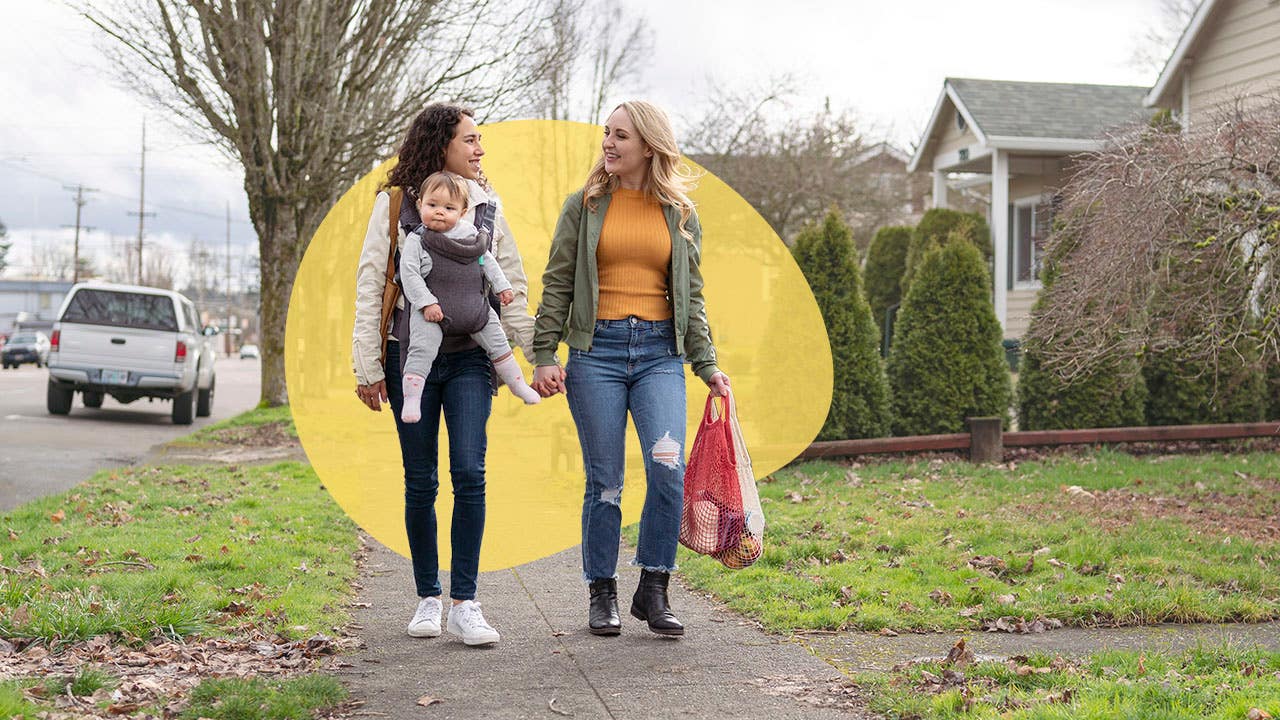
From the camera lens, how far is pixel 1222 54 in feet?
53.0

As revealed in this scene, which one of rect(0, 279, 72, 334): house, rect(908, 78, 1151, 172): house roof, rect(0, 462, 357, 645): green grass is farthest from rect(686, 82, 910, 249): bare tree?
rect(0, 279, 72, 334): house

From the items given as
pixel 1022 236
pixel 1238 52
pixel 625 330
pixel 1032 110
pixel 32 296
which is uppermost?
pixel 32 296

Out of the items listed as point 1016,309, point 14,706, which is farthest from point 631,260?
point 1016,309

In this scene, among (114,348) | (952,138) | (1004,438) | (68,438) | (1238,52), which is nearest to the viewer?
(1004,438)

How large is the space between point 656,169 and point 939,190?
64.8 feet

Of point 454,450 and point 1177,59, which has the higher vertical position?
point 1177,59

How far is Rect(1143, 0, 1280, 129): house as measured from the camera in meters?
15.2

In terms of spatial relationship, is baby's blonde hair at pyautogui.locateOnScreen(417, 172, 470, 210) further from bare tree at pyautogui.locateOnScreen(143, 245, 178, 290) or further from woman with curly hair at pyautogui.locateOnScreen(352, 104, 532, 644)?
bare tree at pyautogui.locateOnScreen(143, 245, 178, 290)

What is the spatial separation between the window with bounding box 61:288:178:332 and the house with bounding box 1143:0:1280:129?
47.6 ft

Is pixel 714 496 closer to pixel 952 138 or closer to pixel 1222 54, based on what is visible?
pixel 1222 54

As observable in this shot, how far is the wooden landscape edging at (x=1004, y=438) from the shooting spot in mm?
11078

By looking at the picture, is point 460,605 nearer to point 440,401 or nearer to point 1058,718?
point 440,401

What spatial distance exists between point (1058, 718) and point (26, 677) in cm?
330

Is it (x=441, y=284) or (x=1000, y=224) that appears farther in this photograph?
(x=1000, y=224)
